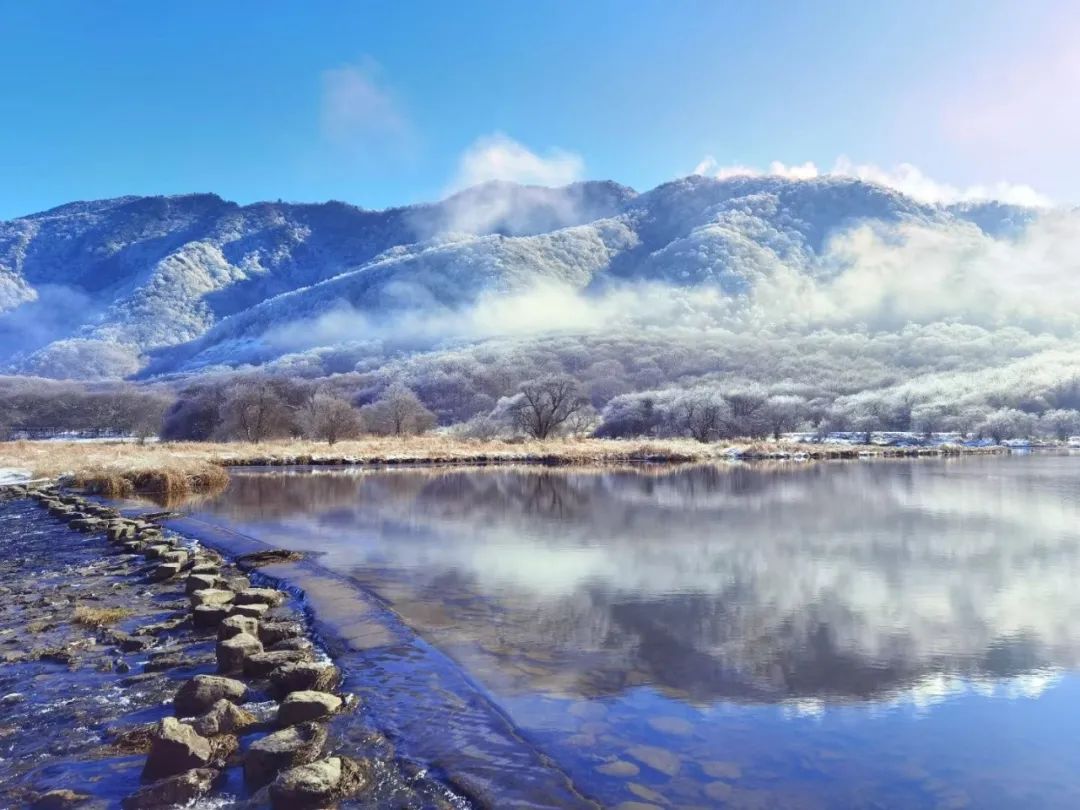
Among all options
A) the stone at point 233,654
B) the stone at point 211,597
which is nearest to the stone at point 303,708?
the stone at point 233,654

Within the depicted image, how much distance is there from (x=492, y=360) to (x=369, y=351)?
41.5 meters

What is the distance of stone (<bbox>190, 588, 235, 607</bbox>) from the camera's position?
36.4 feet

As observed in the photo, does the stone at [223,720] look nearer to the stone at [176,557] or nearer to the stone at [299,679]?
the stone at [299,679]

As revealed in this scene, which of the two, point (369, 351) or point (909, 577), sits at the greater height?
point (369, 351)

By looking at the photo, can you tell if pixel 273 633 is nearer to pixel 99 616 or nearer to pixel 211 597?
pixel 211 597

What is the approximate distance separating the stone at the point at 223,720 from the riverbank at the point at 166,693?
0.01m

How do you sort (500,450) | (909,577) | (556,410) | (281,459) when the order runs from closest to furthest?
(909,577)
(281,459)
(500,450)
(556,410)

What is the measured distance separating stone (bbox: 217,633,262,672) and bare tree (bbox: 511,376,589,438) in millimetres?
61244

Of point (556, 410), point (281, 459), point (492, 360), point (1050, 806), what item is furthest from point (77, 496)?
point (492, 360)

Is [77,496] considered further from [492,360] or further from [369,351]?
[369,351]

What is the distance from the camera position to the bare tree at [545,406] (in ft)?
236

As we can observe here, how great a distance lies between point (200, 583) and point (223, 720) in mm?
6244

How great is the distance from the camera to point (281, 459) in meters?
50.7

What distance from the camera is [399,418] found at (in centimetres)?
8331
